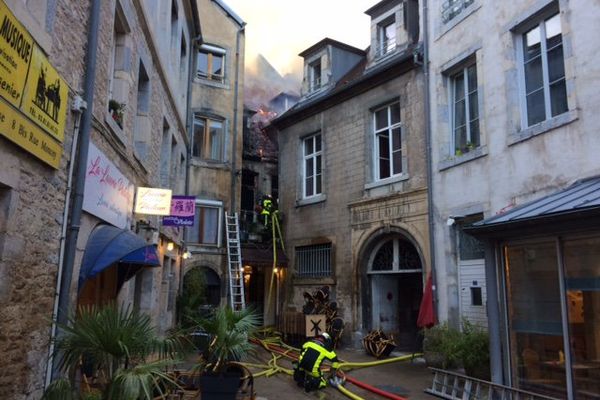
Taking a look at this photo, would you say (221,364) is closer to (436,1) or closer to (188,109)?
(436,1)

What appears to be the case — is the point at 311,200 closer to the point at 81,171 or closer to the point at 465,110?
the point at 465,110

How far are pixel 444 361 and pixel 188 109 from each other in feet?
40.4

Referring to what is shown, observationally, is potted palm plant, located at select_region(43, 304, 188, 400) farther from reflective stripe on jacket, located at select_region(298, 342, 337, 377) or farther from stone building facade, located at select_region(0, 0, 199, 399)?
reflective stripe on jacket, located at select_region(298, 342, 337, 377)

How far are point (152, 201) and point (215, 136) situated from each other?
9.27 meters

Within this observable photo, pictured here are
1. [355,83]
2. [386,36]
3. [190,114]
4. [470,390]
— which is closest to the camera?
[470,390]

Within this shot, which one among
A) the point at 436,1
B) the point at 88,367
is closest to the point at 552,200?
the point at 88,367

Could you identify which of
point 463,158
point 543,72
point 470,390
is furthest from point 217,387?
point 543,72

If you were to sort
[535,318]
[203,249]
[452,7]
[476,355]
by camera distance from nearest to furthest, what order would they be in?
[535,318]
[476,355]
[452,7]
[203,249]

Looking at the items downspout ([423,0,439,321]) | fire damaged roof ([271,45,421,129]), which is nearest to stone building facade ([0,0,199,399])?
fire damaged roof ([271,45,421,129])

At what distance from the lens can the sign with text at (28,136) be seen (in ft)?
15.0

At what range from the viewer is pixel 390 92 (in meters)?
14.0

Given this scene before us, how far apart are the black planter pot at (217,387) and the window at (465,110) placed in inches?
296

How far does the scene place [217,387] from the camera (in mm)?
6316

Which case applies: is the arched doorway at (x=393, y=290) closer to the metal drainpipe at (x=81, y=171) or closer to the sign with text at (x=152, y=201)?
the sign with text at (x=152, y=201)
